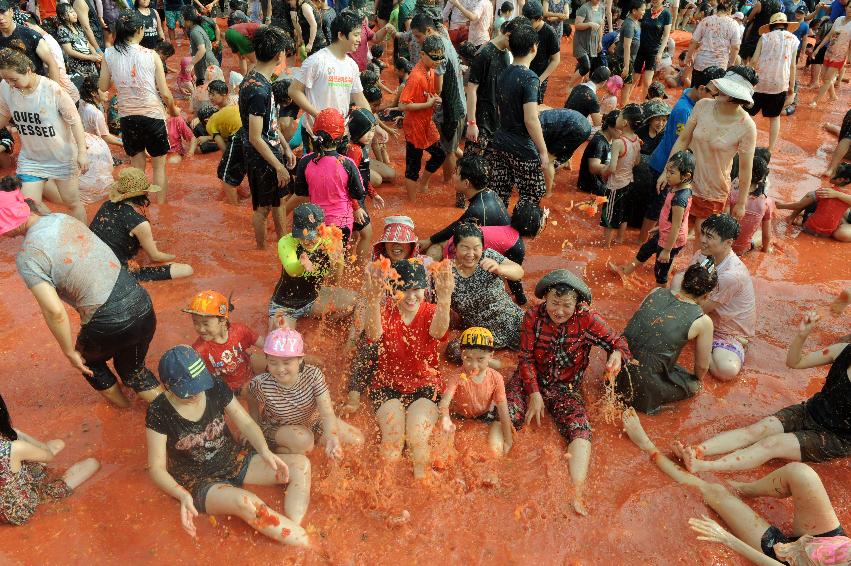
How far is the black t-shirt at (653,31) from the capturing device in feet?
35.6

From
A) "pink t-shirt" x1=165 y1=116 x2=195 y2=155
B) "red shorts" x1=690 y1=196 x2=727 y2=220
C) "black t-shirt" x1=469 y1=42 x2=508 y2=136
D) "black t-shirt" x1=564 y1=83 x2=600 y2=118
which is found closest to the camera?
"red shorts" x1=690 y1=196 x2=727 y2=220

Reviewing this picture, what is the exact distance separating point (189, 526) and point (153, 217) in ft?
15.5

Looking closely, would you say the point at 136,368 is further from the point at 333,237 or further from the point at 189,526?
the point at 333,237

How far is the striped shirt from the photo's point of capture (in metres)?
3.77

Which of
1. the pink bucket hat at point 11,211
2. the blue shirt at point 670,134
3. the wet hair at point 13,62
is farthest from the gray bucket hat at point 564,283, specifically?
the wet hair at point 13,62

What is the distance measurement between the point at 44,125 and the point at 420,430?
Result: 14.3 ft

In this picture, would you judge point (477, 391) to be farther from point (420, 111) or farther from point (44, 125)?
point (44, 125)

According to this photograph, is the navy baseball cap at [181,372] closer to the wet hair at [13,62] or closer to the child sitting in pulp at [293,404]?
the child sitting in pulp at [293,404]

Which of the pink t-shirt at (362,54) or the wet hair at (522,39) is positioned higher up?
the wet hair at (522,39)

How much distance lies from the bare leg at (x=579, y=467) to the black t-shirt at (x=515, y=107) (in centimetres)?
312

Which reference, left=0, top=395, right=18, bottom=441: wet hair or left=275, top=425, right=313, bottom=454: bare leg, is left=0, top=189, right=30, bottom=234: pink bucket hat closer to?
left=0, top=395, right=18, bottom=441: wet hair

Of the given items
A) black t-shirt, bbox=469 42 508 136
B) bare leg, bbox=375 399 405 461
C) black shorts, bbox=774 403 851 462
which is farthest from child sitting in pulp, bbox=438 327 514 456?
black t-shirt, bbox=469 42 508 136

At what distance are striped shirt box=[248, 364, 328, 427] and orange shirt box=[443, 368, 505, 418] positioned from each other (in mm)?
885

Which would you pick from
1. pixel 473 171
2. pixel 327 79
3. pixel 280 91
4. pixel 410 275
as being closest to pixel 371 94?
pixel 280 91
